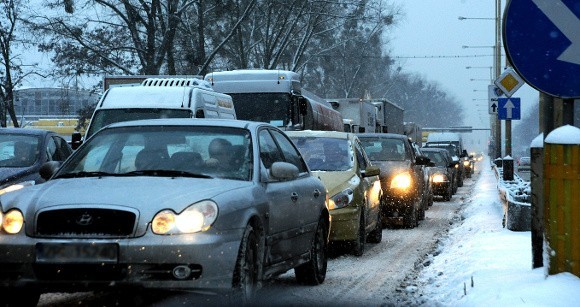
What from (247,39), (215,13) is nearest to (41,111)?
(247,39)

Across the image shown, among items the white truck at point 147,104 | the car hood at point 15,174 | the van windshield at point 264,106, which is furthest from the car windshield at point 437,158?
the car hood at point 15,174

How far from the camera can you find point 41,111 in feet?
442

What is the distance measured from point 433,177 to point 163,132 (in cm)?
2220

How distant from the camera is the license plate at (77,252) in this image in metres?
6.47

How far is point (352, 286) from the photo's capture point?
9578 mm

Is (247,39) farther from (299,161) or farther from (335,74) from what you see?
(299,161)

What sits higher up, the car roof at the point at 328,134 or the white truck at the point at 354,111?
the white truck at the point at 354,111

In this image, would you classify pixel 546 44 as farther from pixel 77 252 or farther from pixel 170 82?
pixel 170 82

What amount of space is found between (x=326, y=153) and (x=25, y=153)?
3815mm

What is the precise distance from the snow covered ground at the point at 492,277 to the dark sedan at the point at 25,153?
4917mm

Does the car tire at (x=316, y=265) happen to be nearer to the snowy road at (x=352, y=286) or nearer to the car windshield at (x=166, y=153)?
the snowy road at (x=352, y=286)

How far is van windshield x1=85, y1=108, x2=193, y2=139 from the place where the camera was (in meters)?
17.1

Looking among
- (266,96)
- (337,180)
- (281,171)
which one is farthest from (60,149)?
(266,96)

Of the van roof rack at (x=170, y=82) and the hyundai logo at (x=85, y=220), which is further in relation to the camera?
the van roof rack at (x=170, y=82)
